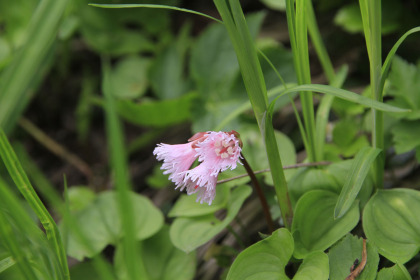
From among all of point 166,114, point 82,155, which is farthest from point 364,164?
point 82,155

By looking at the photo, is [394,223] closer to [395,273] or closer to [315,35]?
[395,273]

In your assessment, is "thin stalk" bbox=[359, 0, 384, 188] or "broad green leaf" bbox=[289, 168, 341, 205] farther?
"broad green leaf" bbox=[289, 168, 341, 205]

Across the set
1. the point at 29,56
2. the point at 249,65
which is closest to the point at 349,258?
the point at 249,65

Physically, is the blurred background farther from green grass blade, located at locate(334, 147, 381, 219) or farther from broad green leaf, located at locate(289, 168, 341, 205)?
green grass blade, located at locate(334, 147, 381, 219)

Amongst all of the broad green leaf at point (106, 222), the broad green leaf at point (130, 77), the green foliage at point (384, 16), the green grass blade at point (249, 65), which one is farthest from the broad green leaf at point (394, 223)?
the broad green leaf at point (130, 77)

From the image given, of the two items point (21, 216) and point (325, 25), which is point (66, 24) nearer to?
point (325, 25)

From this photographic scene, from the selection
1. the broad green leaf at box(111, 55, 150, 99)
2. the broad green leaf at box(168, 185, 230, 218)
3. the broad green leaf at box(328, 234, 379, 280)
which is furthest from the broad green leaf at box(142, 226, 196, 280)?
the broad green leaf at box(111, 55, 150, 99)

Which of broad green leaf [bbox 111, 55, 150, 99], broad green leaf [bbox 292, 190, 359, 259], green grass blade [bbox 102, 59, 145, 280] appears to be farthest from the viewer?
broad green leaf [bbox 111, 55, 150, 99]
